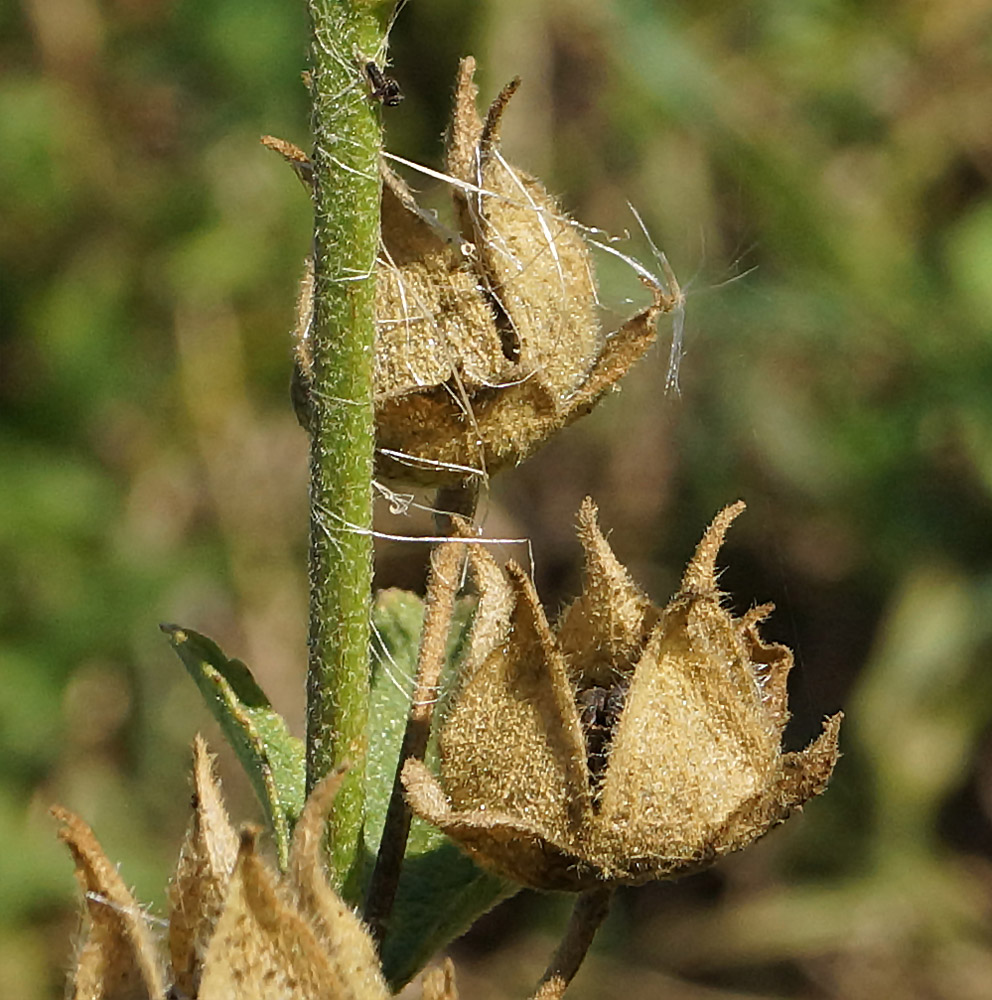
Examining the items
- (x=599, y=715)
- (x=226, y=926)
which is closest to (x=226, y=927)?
(x=226, y=926)

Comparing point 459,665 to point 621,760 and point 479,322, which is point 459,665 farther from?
point 479,322

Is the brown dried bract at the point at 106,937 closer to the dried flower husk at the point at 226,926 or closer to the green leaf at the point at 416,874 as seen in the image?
the dried flower husk at the point at 226,926

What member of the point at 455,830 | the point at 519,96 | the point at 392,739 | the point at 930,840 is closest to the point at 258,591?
the point at 519,96

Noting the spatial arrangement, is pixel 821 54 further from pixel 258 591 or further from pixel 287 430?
pixel 258 591

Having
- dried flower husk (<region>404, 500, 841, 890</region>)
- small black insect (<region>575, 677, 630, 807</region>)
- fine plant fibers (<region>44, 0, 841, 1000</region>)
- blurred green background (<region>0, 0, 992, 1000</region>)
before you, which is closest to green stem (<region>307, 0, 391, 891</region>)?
fine plant fibers (<region>44, 0, 841, 1000</region>)

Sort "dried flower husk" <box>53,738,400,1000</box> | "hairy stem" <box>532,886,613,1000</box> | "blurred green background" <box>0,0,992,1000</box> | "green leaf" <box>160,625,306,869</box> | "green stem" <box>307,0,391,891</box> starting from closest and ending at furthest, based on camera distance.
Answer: "dried flower husk" <box>53,738,400,1000</box> < "green stem" <box>307,0,391,891</box> < "hairy stem" <box>532,886,613,1000</box> < "green leaf" <box>160,625,306,869</box> < "blurred green background" <box>0,0,992,1000</box>

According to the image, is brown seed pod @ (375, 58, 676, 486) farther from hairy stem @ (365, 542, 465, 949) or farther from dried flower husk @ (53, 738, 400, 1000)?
dried flower husk @ (53, 738, 400, 1000)
